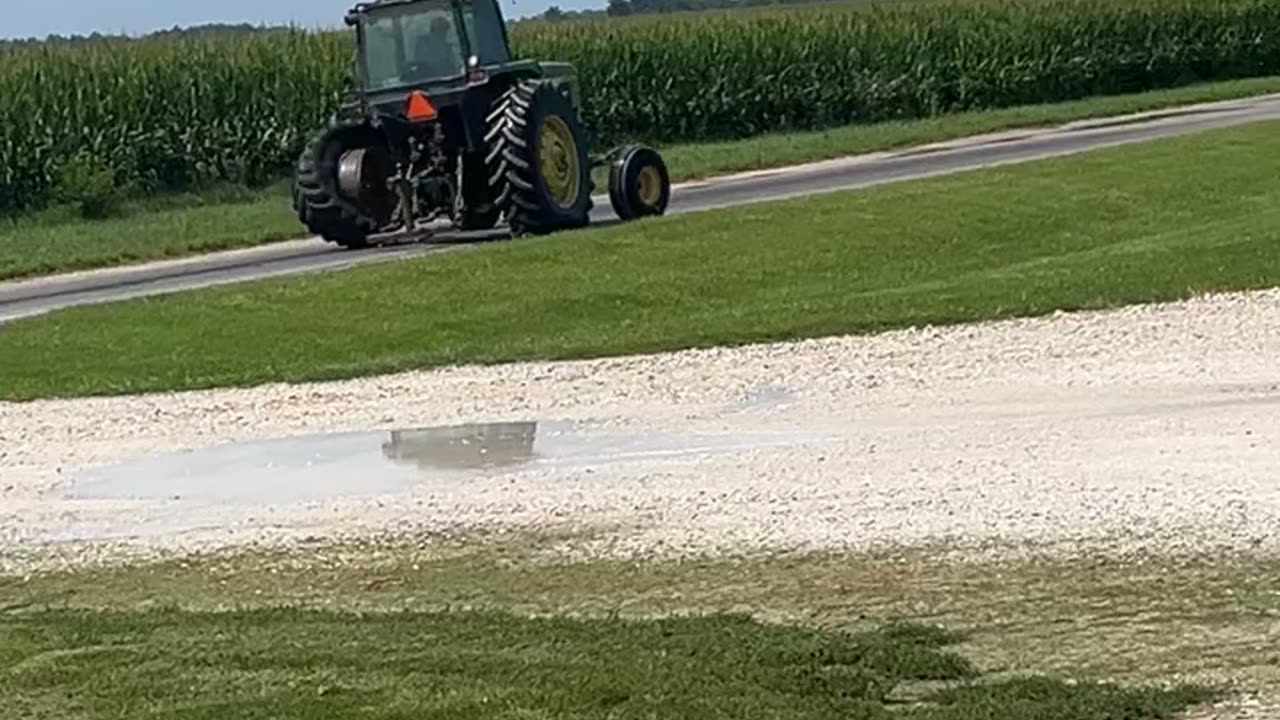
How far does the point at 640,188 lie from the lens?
2731 cm

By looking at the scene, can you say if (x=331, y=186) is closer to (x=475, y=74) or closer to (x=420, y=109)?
(x=420, y=109)

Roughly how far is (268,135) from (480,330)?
2344 cm

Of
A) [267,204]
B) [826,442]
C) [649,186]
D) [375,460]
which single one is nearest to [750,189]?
[649,186]

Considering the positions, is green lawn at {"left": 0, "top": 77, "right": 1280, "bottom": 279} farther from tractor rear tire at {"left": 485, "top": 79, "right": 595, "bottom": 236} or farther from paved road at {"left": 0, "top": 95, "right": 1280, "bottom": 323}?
tractor rear tire at {"left": 485, "top": 79, "right": 595, "bottom": 236}

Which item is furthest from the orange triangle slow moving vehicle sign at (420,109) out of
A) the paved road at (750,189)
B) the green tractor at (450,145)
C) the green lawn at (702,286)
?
the green lawn at (702,286)

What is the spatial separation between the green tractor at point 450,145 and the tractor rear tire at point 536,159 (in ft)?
0.05

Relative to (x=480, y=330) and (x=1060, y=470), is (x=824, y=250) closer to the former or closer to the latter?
(x=480, y=330)

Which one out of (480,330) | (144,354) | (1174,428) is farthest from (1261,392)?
(144,354)

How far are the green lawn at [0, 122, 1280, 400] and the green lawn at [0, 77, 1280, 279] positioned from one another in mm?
8327

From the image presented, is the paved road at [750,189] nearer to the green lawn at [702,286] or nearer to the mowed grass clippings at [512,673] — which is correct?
the green lawn at [702,286]

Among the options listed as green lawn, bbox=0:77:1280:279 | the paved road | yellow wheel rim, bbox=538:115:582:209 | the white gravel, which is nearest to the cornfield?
green lawn, bbox=0:77:1280:279

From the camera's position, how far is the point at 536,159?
2516 centimetres

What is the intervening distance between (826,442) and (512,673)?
509 centimetres

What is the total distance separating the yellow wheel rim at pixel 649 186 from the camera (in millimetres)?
27309
